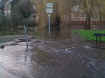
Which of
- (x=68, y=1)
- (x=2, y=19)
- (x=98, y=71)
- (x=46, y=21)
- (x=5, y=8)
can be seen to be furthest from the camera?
(x=5, y=8)

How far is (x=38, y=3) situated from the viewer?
88.9ft

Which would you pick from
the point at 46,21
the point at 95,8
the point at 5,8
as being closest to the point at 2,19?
the point at 46,21

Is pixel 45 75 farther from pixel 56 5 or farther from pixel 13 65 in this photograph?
pixel 56 5

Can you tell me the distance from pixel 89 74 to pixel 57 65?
141 centimetres

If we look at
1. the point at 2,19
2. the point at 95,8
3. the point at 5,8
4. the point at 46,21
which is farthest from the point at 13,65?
the point at 5,8

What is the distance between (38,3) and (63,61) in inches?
834

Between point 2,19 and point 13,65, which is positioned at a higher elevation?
point 2,19

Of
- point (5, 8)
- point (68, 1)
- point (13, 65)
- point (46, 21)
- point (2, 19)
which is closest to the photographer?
point (13, 65)

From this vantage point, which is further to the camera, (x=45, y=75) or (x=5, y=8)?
(x=5, y=8)

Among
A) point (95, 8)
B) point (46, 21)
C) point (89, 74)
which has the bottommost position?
point (89, 74)

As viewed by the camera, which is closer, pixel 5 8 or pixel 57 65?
pixel 57 65

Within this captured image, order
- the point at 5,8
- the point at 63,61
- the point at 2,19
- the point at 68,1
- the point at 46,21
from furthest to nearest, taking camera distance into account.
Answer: the point at 5,8
the point at 68,1
the point at 46,21
the point at 2,19
the point at 63,61

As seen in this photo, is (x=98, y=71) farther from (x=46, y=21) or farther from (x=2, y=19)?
(x=46, y=21)

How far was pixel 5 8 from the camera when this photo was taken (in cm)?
6072
